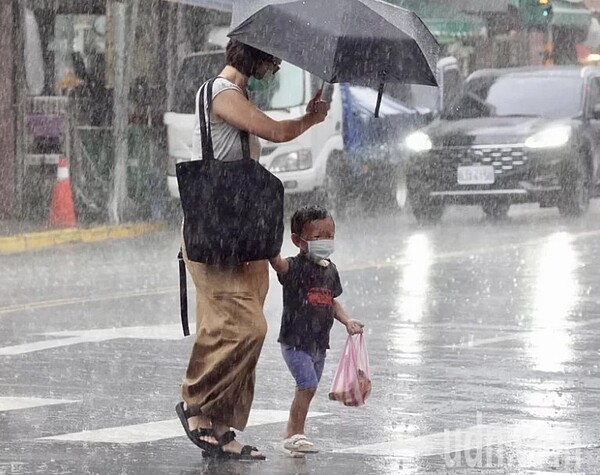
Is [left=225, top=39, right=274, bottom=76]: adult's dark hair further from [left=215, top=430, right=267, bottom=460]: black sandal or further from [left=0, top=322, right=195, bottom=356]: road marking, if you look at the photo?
[left=0, top=322, right=195, bottom=356]: road marking

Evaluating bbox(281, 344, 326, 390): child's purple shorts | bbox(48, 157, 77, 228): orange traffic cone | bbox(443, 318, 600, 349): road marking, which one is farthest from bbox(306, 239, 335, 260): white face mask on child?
bbox(48, 157, 77, 228): orange traffic cone

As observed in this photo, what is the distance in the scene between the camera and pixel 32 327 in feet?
40.5

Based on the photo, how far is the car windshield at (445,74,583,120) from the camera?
72.7ft

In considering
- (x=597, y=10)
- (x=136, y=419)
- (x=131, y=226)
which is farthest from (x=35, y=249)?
(x=597, y=10)

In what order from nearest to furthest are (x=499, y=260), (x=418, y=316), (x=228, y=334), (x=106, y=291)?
(x=228, y=334) → (x=418, y=316) → (x=106, y=291) → (x=499, y=260)

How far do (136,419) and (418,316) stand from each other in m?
4.35

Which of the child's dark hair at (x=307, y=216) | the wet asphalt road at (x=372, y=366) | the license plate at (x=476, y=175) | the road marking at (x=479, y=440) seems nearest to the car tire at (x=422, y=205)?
the license plate at (x=476, y=175)

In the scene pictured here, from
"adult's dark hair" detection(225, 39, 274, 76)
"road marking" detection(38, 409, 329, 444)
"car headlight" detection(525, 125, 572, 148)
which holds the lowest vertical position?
"car headlight" detection(525, 125, 572, 148)

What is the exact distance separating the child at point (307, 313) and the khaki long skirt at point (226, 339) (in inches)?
8.1

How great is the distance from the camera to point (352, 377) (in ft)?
25.2

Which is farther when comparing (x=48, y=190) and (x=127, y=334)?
(x=48, y=190)

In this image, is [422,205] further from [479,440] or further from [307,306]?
[307,306]

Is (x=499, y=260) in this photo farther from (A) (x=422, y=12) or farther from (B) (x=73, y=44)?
(A) (x=422, y=12)

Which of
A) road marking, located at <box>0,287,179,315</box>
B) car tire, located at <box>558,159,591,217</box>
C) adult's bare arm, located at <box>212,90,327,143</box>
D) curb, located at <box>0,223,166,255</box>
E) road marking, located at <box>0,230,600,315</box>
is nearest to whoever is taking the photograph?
adult's bare arm, located at <box>212,90,327,143</box>
